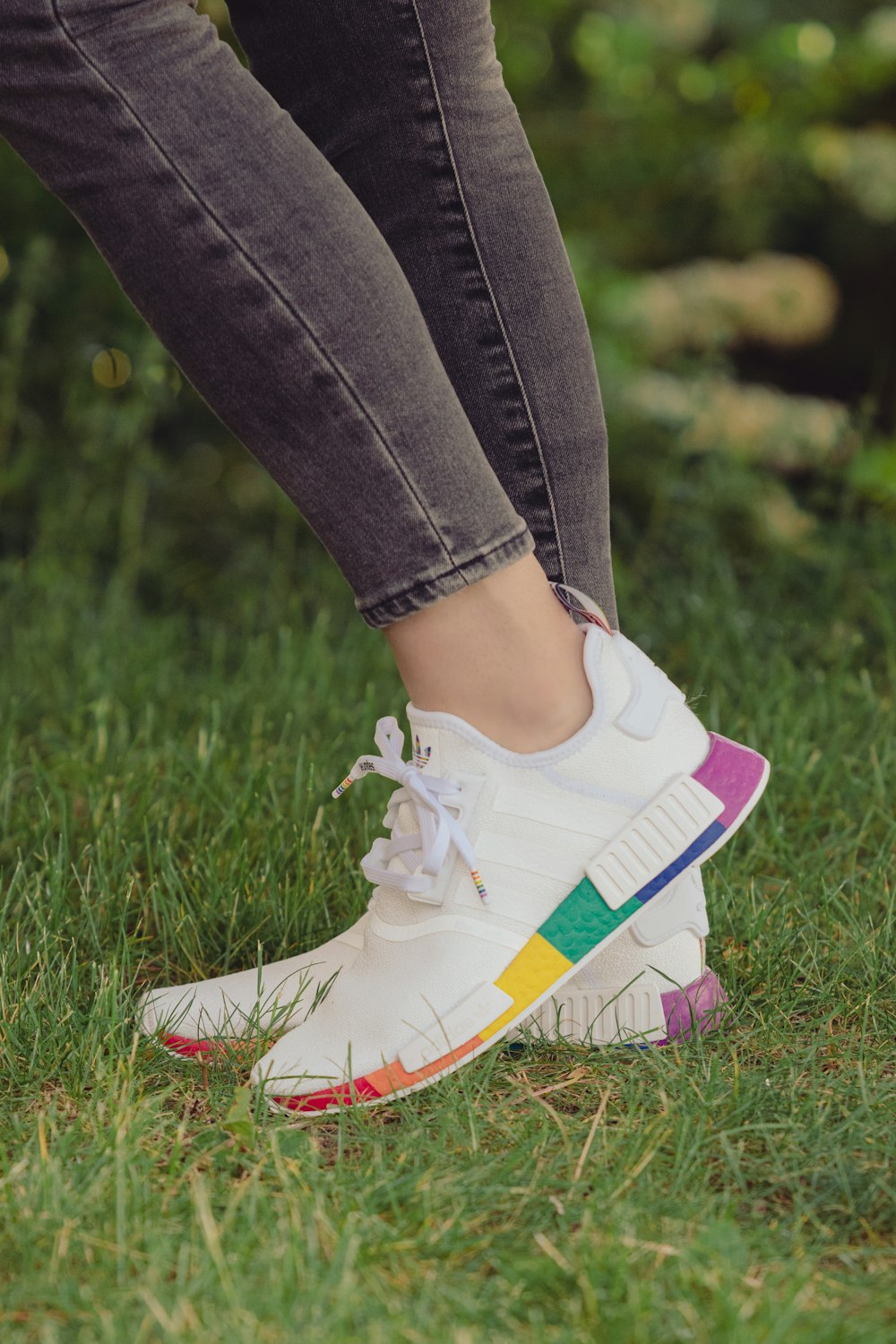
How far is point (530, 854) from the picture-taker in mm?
1076

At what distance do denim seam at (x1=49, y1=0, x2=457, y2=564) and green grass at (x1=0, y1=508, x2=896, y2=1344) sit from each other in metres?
0.46

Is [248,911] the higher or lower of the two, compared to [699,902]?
lower

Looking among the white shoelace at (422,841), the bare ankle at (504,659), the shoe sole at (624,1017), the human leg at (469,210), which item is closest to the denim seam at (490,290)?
the human leg at (469,210)

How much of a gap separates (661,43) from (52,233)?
5.26 ft

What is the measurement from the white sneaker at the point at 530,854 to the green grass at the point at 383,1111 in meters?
0.08

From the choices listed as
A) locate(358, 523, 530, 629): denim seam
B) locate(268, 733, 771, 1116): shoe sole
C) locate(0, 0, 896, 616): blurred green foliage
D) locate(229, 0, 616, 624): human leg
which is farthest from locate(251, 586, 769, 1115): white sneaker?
locate(0, 0, 896, 616): blurred green foliage

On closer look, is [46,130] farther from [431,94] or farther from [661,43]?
[661,43]

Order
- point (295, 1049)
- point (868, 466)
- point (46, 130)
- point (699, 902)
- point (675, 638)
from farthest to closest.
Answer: point (868, 466) → point (675, 638) → point (699, 902) → point (295, 1049) → point (46, 130)

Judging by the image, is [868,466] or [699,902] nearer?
[699,902]

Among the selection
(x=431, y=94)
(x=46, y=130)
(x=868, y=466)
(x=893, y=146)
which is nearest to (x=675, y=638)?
(x=868, y=466)

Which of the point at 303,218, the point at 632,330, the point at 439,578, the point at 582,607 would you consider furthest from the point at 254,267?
the point at 632,330

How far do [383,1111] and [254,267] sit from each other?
0.67m

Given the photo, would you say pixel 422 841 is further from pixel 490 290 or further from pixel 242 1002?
pixel 490 290

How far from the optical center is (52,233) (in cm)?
313
